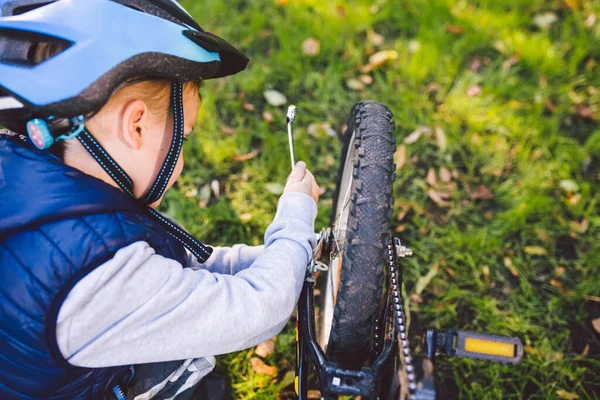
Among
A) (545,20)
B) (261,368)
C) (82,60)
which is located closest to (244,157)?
(261,368)

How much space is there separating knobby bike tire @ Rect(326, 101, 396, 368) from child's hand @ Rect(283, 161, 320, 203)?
0.37 meters

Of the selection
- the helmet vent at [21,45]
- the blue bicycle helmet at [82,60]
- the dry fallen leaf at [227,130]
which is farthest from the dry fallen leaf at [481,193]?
the helmet vent at [21,45]

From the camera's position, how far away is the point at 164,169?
154cm

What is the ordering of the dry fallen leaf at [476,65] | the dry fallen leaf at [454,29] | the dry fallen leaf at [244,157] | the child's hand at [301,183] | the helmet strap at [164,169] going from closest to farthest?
the helmet strap at [164,169]
the child's hand at [301,183]
the dry fallen leaf at [244,157]
the dry fallen leaf at [476,65]
the dry fallen leaf at [454,29]

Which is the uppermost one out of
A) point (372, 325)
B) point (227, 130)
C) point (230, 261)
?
point (227, 130)

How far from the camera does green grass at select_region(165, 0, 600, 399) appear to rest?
2.32 m

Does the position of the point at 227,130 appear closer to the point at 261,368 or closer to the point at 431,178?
the point at 431,178

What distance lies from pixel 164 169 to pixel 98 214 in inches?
11.7

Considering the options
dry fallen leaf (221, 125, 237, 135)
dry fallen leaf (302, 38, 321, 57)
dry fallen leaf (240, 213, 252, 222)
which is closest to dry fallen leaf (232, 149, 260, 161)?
dry fallen leaf (221, 125, 237, 135)

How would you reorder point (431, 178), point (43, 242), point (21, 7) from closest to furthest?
point (43, 242) < point (21, 7) < point (431, 178)

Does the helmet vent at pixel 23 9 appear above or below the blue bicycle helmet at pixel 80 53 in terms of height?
above

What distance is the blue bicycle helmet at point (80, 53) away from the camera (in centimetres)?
128

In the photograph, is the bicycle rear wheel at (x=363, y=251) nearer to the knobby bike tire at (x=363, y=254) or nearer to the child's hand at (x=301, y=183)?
the knobby bike tire at (x=363, y=254)

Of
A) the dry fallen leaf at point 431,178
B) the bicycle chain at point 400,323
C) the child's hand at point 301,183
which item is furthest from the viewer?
the dry fallen leaf at point 431,178
